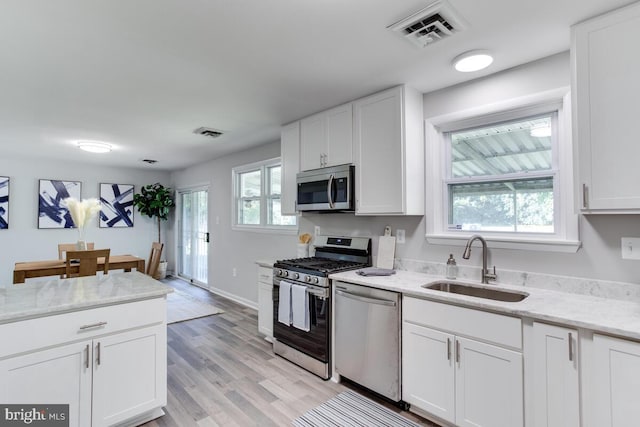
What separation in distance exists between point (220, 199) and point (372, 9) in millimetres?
4458

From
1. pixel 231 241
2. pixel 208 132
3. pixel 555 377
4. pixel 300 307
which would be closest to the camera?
pixel 555 377

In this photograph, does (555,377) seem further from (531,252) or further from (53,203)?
(53,203)

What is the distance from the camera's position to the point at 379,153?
263 cm

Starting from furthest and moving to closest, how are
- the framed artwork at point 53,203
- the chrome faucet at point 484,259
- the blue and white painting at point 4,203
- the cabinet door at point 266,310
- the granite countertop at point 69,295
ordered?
the framed artwork at point 53,203, the blue and white painting at point 4,203, the cabinet door at point 266,310, the chrome faucet at point 484,259, the granite countertop at point 69,295

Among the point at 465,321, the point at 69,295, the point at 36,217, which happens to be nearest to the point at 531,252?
the point at 465,321

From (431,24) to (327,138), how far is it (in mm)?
1455

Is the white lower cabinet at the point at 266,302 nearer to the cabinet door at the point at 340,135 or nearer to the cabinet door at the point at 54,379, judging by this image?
the cabinet door at the point at 340,135

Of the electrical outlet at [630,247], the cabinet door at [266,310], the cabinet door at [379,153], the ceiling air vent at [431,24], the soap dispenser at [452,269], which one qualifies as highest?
the ceiling air vent at [431,24]

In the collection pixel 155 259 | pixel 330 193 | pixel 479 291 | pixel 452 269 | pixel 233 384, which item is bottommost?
pixel 233 384

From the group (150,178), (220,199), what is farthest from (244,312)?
(150,178)

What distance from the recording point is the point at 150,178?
694cm

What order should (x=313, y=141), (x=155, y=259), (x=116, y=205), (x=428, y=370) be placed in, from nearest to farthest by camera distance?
(x=428, y=370), (x=313, y=141), (x=155, y=259), (x=116, y=205)

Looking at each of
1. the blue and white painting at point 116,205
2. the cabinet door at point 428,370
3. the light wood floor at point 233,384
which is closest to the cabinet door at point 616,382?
the cabinet door at point 428,370

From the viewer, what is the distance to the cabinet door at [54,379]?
5.10 ft
